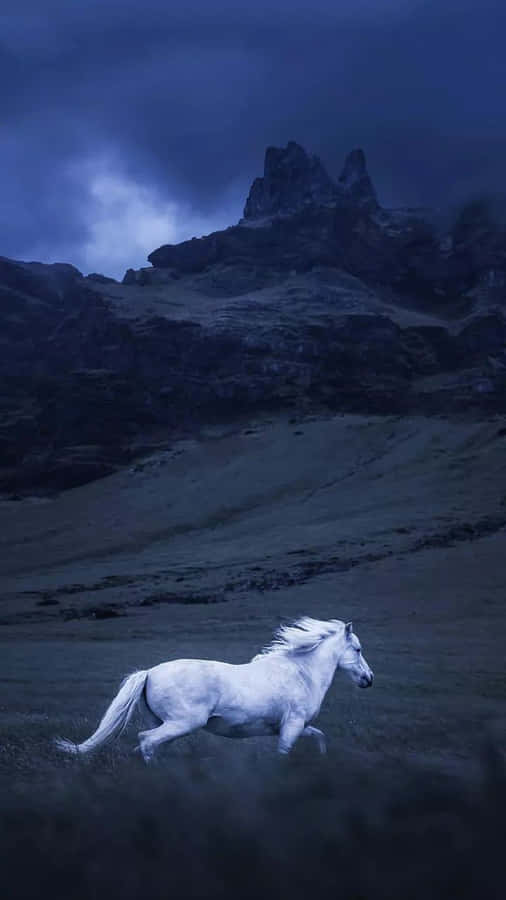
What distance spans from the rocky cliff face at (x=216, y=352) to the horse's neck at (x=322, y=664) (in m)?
118

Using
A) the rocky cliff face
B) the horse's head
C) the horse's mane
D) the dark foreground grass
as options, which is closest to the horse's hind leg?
the horse's mane

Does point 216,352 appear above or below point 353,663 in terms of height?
above

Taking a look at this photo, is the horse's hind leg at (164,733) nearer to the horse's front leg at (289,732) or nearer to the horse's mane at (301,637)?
the horse's front leg at (289,732)

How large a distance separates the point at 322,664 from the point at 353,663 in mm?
763

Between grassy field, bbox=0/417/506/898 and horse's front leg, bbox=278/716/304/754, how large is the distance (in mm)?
275

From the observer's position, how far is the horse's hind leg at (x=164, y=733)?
862 cm

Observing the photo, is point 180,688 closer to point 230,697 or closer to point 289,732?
point 230,697

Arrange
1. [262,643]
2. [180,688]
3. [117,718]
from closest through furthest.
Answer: [117,718] < [180,688] < [262,643]

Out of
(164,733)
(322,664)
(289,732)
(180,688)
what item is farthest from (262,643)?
(164,733)

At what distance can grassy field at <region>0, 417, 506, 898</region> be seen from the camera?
1744mm

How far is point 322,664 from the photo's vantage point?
1045 cm

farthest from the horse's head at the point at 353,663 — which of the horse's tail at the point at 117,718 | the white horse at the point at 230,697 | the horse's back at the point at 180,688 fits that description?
the horse's tail at the point at 117,718

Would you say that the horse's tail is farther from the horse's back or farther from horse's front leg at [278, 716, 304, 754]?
horse's front leg at [278, 716, 304, 754]

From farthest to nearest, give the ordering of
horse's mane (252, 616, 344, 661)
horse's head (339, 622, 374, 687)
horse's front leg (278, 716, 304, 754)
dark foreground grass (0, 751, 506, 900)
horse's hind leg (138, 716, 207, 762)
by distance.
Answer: horse's head (339, 622, 374, 687)
horse's mane (252, 616, 344, 661)
horse's front leg (278, 716, 304, 754)
horse's hind leg (138, 716, 207, 762)
dark foreground grass (0, 751, 506, 900)
